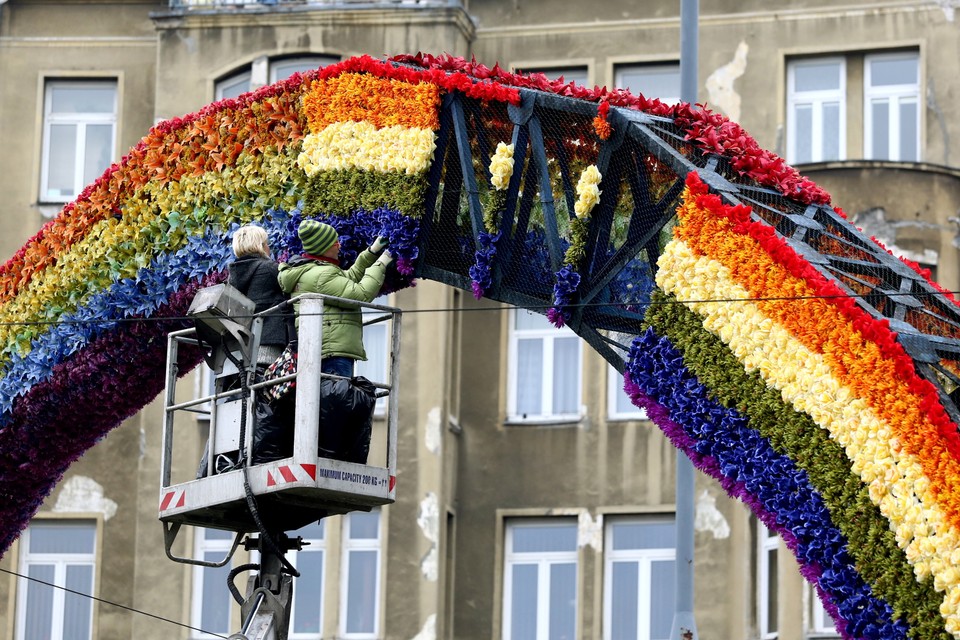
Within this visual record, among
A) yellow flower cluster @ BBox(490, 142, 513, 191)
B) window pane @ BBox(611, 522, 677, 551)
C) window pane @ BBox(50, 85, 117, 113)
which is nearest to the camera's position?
yellow flower cluster @ BBox(490, 142, 513, 191)

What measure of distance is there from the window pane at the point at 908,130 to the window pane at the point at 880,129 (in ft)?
0.58

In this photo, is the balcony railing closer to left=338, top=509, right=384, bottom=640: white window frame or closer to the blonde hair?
left=338, top=509, right=384, bottom=640: white window frame

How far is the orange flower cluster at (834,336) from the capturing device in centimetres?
1382

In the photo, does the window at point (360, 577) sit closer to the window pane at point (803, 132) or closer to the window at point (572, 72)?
the window at point (572, 72)

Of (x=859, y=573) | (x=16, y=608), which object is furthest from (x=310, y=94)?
(x=16, y=608)

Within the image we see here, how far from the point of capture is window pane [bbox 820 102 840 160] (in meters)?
28.3

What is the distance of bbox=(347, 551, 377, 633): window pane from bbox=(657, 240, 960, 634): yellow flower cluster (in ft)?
43.3

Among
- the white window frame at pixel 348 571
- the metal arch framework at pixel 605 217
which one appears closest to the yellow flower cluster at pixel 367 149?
the metal arch framework at pixel 605 217

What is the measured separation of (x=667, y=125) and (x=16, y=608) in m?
16.3

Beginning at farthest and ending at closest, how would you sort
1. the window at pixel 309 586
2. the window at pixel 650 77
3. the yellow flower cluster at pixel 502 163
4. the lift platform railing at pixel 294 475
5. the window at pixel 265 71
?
the window at pixel 650 77, the window at pixel 265 71, the window at pixel 309 586, the yellow flower cluster at pixel 502 163, the lift platform railing at pixel 294 475

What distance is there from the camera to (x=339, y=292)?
50.9ft

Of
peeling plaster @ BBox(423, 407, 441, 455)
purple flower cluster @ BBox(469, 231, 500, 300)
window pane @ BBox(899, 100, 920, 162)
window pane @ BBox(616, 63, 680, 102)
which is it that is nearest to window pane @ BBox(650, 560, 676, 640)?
peeling plaster @ BBox(423, 407, 441, 455)

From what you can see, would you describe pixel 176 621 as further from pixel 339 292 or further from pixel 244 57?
pixel 339 292

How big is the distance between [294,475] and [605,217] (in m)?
3.25
